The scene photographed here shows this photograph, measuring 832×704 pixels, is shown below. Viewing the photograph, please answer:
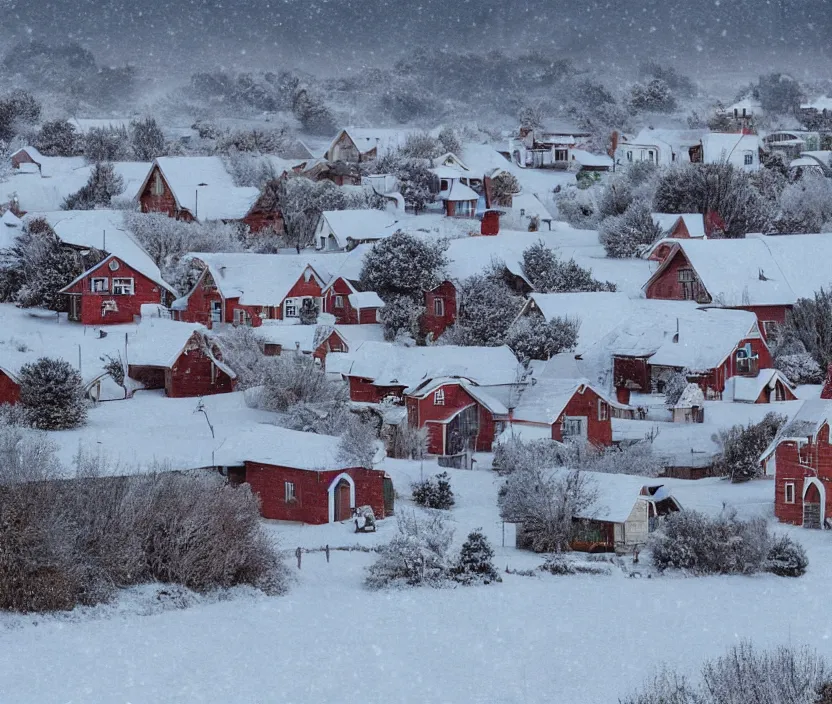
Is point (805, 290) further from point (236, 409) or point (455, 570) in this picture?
point (455, 570)

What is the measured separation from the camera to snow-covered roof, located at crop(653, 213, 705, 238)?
63812 millimetres

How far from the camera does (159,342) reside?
4834cm

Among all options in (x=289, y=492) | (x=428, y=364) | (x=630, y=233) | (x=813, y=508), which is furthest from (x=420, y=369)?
(x=630, y=233)

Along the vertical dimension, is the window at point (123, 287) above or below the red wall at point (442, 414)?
above

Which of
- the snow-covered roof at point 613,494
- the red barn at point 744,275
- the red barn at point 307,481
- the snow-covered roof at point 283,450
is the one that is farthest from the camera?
the red barn at point 744,275

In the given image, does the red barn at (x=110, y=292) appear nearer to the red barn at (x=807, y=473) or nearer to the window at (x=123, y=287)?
the window at (x=123, y=287)

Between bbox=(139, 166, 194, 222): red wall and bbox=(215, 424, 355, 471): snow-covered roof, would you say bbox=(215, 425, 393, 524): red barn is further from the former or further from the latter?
bbox=(139, 166, 194, 222): red wall

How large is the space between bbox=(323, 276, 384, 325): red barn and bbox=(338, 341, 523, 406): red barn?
6.42 metres

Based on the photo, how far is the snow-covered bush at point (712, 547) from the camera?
1339 inches

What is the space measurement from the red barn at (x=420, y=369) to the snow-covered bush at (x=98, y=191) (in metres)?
23.6

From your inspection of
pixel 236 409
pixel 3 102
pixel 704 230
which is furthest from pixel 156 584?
pixel 3 102

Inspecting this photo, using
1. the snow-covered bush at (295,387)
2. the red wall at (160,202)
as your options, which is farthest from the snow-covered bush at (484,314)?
the red wall at (160,202)

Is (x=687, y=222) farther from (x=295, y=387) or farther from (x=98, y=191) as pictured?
(x=295, y=387)

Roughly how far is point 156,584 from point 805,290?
3034 cm
